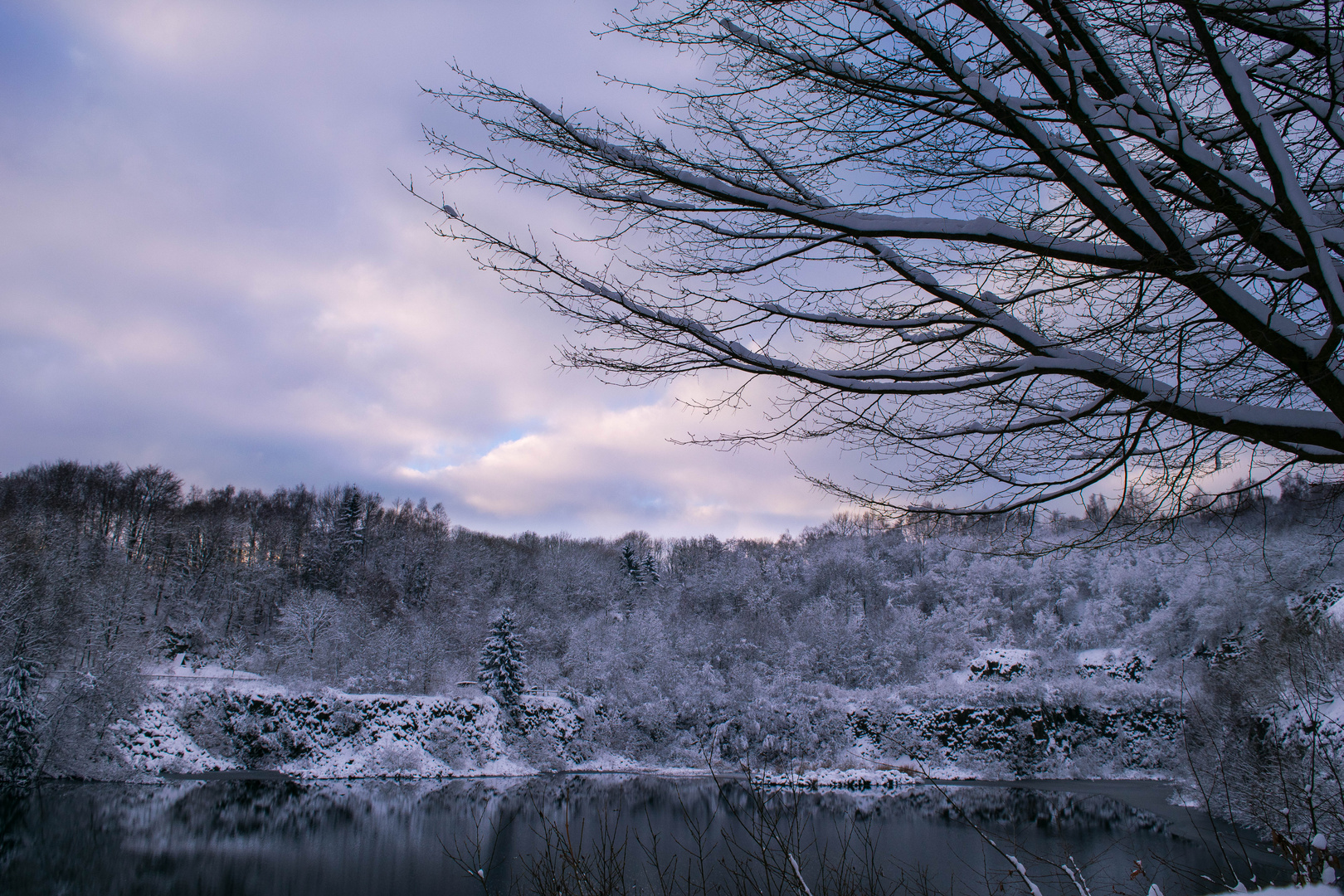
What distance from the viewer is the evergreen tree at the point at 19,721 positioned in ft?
59.0

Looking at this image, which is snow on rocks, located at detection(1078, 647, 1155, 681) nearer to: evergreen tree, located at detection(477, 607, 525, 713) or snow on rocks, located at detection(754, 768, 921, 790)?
snow on rocks, located at detection(754, 768, 921, 790)

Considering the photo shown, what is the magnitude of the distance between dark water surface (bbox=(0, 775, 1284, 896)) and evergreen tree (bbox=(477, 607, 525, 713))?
12.4 feet

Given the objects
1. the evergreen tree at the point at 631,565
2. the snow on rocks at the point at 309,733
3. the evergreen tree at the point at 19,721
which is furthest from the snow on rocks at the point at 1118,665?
the evergreen tree at the point at 19,721

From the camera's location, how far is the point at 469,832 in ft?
53.5

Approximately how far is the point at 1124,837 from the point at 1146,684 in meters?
12.7

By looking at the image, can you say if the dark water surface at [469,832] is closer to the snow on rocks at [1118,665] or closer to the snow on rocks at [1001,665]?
the snow on rocks at [1001,665]

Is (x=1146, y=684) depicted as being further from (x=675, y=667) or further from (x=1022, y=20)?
→ (x=1022, y=20)

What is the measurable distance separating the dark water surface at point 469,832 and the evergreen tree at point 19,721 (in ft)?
2.71

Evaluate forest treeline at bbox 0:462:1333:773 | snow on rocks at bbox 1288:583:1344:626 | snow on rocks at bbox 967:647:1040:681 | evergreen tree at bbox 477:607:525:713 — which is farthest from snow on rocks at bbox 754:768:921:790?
snow on rocks at bbox 1288:583:1344:626

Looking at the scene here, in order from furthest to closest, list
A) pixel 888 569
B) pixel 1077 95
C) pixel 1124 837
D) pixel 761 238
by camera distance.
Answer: pixel 888 569
pixel 1124 837
pixel 761 238
pixel 1077 95

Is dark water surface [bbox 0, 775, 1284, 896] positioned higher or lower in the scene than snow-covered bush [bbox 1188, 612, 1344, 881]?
lower

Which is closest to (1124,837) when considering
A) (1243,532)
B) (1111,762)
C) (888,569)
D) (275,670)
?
(1111,762)

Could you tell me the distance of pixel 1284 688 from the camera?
13.5 metres

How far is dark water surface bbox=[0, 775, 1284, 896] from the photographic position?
11.7m
